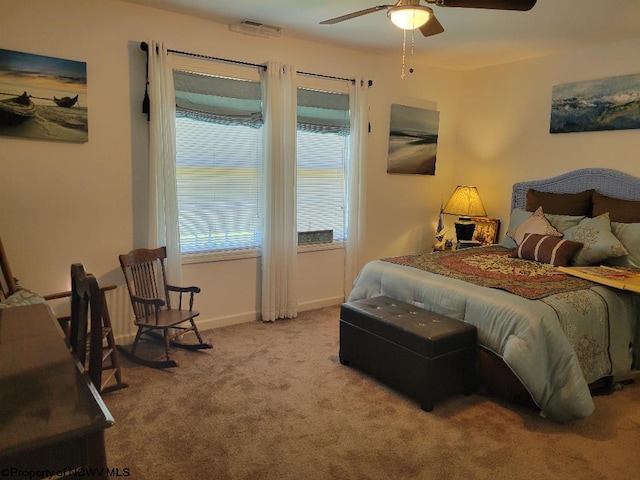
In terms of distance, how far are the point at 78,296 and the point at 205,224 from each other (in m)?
2.22

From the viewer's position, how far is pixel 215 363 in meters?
3.20

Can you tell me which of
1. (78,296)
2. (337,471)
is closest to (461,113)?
(337,471)

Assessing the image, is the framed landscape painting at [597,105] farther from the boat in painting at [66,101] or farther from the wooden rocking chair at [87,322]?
the wooden rocking chair at [87,322]

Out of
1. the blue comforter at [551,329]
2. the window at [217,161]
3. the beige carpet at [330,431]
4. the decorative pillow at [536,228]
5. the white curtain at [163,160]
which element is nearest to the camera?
the beige carpet at [330,431]

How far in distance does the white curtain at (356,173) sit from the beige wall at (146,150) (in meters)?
0.12

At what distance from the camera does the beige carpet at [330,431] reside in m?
2.10

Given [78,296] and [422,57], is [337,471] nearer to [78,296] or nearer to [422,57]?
[78,296]

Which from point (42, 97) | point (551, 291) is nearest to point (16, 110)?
point (42, 97)

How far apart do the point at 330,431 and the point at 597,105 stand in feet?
12.2

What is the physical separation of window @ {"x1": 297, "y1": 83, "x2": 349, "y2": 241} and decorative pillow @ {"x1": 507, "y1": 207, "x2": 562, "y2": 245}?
163 centimetres

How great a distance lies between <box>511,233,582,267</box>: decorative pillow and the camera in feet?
11.2

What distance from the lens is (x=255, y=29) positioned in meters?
3.76

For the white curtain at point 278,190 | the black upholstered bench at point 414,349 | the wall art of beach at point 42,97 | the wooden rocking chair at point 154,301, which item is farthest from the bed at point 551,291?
the wall art of beach at point 42,97

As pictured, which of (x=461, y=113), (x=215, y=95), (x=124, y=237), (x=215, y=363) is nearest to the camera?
(x=215, y=363)
